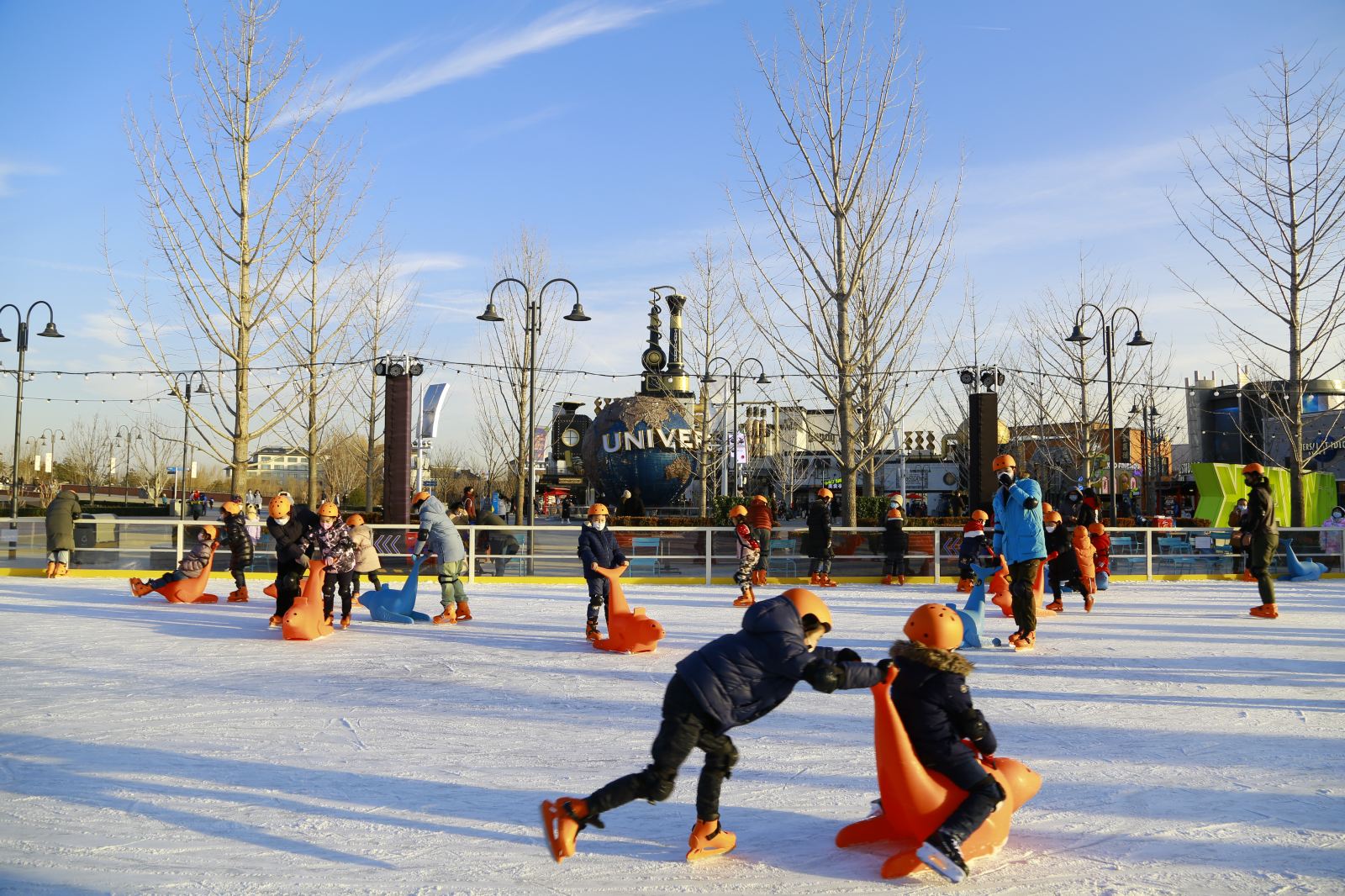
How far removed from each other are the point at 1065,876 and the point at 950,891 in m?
0.45

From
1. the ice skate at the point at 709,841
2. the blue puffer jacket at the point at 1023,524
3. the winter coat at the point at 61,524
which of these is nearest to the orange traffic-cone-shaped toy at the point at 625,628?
the blue puffer jacket at the point at 1023,524

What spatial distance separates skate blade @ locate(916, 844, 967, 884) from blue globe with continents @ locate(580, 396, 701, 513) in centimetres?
2565

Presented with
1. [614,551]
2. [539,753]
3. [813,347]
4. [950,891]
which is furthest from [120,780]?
[813,347]

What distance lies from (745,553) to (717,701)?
10045mm

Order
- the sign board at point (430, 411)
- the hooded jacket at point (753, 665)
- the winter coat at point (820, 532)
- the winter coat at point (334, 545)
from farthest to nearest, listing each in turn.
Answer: the sign board at point (430, 411), the winter coat at point (820, 532), the winter coat at point (334, 545), the hooded jacket at point (753, 665)

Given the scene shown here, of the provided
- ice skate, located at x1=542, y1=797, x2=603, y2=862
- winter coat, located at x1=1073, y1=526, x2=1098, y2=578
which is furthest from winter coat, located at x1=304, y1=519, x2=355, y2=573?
winter coat, located at x1=1073, y1=526, x2=1098, y2=578

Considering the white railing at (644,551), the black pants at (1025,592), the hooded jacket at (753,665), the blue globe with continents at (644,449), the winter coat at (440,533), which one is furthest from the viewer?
the blue globe with continents at (644,449)

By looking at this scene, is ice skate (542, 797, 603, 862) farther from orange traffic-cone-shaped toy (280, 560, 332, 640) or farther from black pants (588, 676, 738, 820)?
orange traffic-cone-shaped toy (280, 560, 332, 640)

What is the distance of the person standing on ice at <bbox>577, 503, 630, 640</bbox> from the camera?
9.05m

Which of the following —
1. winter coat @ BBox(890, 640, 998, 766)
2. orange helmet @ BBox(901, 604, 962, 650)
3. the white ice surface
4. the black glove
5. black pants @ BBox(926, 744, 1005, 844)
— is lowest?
the white ice surface

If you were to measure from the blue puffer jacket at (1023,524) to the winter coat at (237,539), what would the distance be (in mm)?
8916

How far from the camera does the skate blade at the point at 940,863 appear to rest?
12.0 feet

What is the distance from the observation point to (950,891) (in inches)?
139

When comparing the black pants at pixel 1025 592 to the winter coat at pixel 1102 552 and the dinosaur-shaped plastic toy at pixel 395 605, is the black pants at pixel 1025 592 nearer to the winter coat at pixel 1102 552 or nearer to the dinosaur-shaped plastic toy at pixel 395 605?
the dinosaur-shaped plastic toy at pixel 395 605
